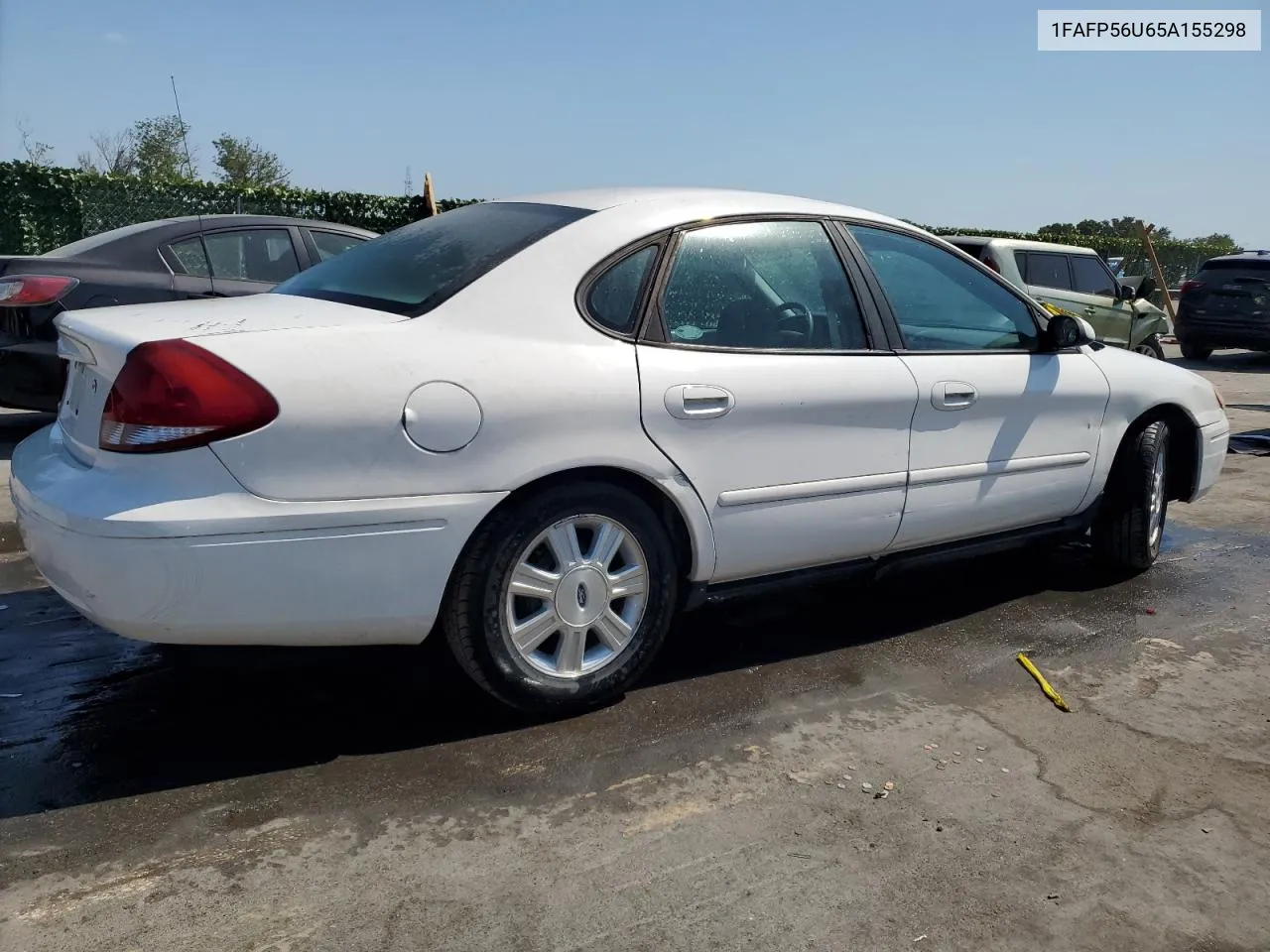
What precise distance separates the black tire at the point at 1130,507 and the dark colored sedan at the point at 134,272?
423 centimetres

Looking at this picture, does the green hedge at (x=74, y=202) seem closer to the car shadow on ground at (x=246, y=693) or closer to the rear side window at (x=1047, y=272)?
the rear side window at (x=1047, y=272)

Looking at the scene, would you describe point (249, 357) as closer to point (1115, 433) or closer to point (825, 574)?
point (825, 574)

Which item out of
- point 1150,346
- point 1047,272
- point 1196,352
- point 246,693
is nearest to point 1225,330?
point 1196,352

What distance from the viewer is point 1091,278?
12539 millimetres

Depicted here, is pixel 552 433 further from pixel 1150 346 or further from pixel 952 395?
pixel 1150 346

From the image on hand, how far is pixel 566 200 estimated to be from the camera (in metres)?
3.85

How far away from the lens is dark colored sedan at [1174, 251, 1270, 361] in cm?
1590

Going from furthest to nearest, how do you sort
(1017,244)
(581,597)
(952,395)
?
(1017,244), (952,395), (581,597)

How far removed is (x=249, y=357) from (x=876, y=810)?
194 centimetres

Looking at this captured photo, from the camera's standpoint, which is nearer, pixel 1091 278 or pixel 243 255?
pixel 243 255

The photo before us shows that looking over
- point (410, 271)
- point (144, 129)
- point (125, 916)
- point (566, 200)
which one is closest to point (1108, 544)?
point (566, 200)

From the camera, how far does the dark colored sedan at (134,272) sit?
6.97 meters

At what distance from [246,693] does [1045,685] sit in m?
2.56

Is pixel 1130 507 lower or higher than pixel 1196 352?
higher
